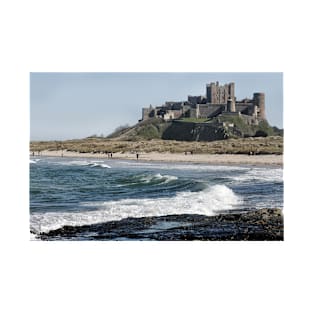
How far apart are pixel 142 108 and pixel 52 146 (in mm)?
1287

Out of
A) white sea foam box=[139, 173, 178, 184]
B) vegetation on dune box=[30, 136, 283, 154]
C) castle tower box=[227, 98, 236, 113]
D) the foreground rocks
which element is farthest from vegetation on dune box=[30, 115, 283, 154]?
the foreground rocks

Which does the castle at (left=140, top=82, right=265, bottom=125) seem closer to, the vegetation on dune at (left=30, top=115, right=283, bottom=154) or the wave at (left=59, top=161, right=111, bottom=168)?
the vegetation on dune at (left=30, top=115, right=283, bottom=154)

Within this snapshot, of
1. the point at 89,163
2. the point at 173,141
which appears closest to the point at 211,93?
the point at 173,141

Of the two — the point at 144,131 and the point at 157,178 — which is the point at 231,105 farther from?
the point at 157,178

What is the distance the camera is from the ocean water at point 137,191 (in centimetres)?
954

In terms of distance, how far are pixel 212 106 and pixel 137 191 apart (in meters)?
1.49

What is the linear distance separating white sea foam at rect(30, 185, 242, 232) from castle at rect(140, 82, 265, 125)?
1002 mm

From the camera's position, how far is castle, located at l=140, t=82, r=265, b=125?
9.55 m

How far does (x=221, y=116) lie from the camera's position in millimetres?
9875

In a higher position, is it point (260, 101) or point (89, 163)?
point (260, 101)

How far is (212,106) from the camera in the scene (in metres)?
9.69

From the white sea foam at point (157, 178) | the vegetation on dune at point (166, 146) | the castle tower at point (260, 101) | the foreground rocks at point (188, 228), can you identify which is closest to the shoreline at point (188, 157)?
the vegetation on dune at point (166, 146)

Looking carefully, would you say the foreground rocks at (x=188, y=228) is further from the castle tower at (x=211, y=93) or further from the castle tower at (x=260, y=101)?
the castle tower at (x=211, y=93)
